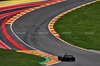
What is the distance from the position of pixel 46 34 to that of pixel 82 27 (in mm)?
7822

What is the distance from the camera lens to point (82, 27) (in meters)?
48.1

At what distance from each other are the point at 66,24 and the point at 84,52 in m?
16.0

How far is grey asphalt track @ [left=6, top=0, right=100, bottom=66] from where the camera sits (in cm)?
3062

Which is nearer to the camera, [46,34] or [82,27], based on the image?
[46,34]

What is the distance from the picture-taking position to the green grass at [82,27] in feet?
134

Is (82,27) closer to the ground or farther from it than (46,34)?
farther from it

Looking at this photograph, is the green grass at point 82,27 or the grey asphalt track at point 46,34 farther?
the green grass at point 82,27

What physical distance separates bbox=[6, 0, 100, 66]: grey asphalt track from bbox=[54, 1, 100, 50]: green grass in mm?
2408

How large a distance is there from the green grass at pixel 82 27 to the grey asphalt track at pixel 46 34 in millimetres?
2408

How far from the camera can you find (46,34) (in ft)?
145

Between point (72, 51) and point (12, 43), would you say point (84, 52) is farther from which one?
point (12, 43)

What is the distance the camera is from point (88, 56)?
103 feet

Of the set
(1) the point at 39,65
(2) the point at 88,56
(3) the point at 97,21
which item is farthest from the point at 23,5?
(1) the point at 39,65

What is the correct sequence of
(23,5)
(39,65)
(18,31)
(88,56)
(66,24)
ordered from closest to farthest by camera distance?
(39,65) → (88,56) → (18,31) → (66,24) → (23,5)
